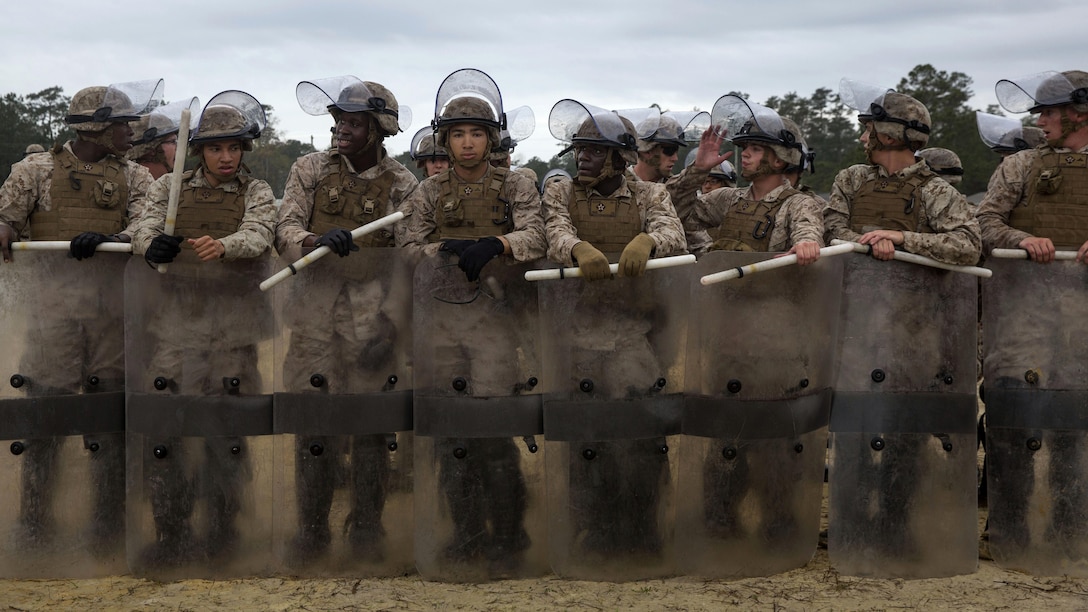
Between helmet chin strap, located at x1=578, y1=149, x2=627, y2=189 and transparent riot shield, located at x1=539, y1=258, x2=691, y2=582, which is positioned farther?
helmet chin strap, located at x1=578, y1=149, x2=627, y2=189

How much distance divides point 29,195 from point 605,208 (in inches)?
143

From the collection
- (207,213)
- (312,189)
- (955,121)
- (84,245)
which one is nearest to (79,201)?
(84,245)

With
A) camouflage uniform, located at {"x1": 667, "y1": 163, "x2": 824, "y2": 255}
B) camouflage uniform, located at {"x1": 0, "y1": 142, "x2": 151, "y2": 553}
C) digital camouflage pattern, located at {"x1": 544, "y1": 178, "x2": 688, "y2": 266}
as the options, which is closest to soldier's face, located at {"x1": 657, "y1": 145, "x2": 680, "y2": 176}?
camouflage uniform, located at {"x1": 667, "y1": 163, "x2": 824, "y2": 255}

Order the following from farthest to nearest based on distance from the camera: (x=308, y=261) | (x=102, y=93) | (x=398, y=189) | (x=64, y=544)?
1. (x=102, y=93)
2. (x=398, y=189)
3. (x=64, y=544)
4. (x=308, y=261)

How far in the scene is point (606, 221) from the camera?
608cm

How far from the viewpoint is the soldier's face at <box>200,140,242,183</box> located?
622 cm

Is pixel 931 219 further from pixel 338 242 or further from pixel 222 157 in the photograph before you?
pixel 222 157

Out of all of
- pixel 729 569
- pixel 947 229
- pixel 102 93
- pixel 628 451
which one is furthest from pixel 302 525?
pixel 947 229

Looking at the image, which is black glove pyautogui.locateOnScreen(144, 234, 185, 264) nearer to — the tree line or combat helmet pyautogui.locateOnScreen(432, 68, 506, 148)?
combat helmet pyautogui.locateOnScreen(432, 68, 506, 148)

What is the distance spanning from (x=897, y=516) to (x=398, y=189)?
11.5ft

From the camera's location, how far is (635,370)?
584 cm

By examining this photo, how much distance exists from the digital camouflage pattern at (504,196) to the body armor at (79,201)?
1.91 metres

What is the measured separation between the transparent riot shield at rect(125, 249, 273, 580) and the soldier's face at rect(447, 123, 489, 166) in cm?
129

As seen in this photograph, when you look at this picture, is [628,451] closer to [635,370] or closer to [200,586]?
[635,370]
